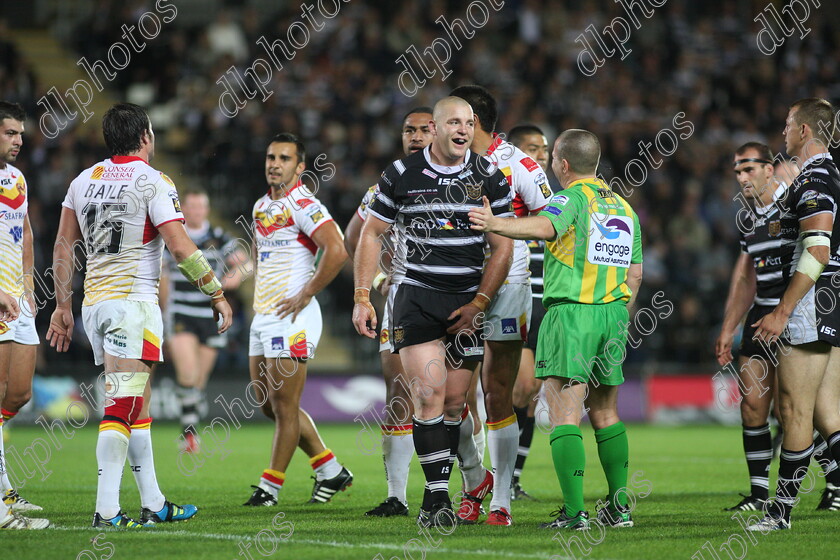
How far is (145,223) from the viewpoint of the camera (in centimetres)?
660

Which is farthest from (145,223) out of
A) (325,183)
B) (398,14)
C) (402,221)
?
(398,14)

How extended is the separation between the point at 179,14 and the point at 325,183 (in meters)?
6.70

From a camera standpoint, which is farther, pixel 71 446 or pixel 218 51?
pixel 218 51

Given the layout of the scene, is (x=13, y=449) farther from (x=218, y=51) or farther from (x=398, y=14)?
(x=398, y=14)

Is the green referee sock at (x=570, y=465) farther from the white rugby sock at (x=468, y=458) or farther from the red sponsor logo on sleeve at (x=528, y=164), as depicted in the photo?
the red sponsor logo on sleeve at (x=528, y=164)

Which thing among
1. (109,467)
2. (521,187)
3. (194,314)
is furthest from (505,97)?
(109,467)

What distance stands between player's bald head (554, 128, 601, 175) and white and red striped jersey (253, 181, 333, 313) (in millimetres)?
2412

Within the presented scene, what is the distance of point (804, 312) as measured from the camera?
21.7 feet

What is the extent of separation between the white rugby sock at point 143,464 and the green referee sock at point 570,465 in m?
2.62

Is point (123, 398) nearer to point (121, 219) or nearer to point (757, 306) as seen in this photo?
point (121, 219)

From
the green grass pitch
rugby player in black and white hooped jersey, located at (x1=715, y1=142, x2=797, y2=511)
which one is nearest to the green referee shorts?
the green grass pitch

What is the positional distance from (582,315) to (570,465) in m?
0.91

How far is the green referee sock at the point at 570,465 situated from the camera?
244 inches

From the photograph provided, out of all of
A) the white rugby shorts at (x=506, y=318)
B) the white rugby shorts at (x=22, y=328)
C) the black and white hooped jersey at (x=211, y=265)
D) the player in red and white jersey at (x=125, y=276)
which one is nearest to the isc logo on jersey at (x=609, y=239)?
the white rugby shorts at (x=506, y=318)
